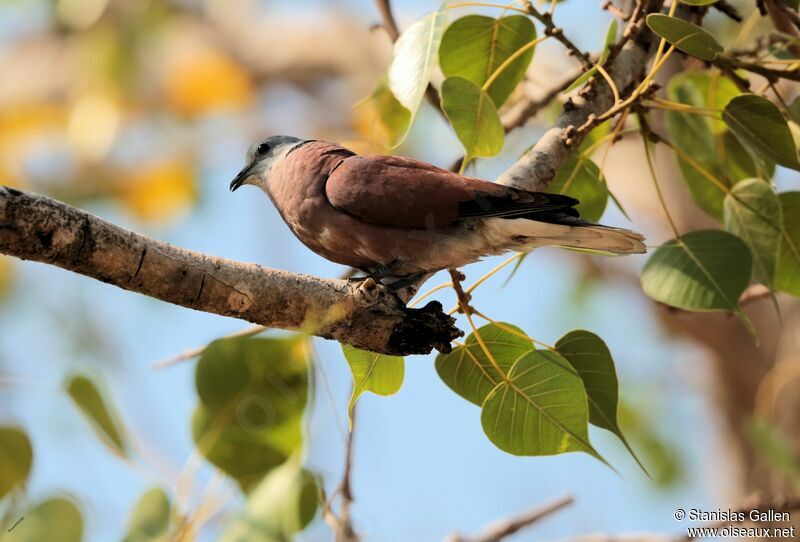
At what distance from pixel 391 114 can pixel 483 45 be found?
60cm

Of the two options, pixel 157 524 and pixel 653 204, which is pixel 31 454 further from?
pixel 653 204

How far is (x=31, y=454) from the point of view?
218cm

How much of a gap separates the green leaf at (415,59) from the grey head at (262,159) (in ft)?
3.52

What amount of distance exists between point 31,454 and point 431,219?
1175mm

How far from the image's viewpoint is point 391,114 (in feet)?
10.8

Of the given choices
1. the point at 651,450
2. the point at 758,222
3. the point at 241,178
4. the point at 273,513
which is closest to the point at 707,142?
the point at 758,222

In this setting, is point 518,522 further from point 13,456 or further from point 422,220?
point 13,456

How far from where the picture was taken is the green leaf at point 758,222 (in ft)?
8.59

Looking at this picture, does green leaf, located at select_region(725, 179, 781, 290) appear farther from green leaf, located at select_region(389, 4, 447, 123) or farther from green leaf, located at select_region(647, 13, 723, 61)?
green leaf, located at select_region(389, 4, 447, 123)

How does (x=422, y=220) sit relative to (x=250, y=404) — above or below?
above

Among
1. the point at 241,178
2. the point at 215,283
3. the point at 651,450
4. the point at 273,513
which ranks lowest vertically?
the point at 651,450

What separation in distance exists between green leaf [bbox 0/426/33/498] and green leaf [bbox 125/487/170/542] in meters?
0.32

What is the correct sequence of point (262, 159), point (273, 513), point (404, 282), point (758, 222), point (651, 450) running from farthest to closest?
point (651, 450) → point (262, 159) → point (758, 222) → point (404, 282) → point (273, 513)

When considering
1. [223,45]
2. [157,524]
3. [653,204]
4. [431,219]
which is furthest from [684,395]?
[157,524]
